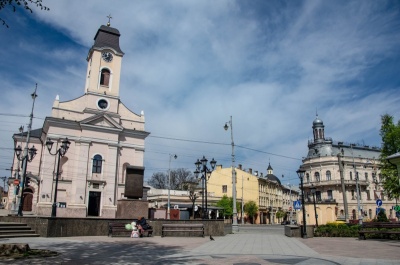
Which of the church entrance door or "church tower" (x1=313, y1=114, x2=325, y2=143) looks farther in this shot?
"church tower" (x1=313, y1=114, x2=325, y2=143)

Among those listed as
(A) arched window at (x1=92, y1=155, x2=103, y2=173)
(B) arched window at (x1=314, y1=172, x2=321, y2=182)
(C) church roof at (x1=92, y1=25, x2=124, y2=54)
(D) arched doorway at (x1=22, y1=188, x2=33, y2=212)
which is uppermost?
(C) church roof at (x1=92, y1=25, x2=124, y2=54)

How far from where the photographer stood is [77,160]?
1542 inches

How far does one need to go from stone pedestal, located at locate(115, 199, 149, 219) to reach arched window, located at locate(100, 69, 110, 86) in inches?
1090

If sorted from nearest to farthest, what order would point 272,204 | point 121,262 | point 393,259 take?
point 121,262
point 393,259
point 272,204

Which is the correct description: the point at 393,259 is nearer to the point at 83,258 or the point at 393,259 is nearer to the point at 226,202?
the point at 83,258

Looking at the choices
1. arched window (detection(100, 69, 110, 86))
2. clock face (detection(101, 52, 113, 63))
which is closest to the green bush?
arched window (detection(100, 69, 110, 86))

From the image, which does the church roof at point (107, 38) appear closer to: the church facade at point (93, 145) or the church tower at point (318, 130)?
the church facade at point (93, 145)

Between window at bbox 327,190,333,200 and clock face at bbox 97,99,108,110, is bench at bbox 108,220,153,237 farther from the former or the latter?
window at bbox 327,190,333,200

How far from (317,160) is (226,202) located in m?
26.7

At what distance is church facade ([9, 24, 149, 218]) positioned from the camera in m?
37.9

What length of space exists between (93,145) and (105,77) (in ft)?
32.9

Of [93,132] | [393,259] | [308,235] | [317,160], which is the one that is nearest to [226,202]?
[317,160]

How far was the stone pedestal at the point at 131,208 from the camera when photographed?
2011 cm

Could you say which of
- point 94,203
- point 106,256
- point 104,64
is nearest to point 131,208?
point 106,256
